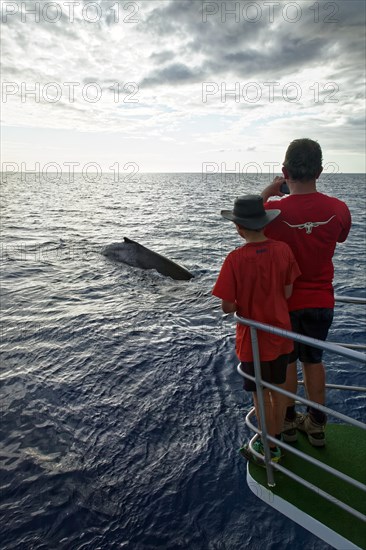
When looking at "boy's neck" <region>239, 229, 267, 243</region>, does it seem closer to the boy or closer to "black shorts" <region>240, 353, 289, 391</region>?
the boy

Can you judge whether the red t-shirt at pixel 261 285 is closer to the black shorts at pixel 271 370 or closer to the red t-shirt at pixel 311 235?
the black shorts at pixel 271 370

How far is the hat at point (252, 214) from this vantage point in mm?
3424

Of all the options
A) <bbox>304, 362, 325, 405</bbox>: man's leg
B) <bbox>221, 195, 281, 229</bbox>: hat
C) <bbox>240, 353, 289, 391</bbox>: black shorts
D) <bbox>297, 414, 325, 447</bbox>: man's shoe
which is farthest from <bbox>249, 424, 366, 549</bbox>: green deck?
<bbox>221, 195, 281, 229</bbox>: hat

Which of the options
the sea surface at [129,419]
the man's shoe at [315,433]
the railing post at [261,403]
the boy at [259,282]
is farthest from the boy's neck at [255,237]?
the sea surface at [129,419]

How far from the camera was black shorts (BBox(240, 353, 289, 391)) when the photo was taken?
371 centimetres

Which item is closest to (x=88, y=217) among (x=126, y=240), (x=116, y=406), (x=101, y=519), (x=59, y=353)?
(x=126, y=240)

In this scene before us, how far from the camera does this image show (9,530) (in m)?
4.23

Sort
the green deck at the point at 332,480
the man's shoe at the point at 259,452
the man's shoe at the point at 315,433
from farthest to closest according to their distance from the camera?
1. the man's shoe at the point at 315,433
2. the man's shoe at the point at 259,452
3. the green deck at the point at 332,480

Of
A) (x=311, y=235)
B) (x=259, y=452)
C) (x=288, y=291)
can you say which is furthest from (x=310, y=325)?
(x=259, y=452)

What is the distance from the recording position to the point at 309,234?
3.69 meters

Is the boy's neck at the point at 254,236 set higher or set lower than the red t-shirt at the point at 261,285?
higher

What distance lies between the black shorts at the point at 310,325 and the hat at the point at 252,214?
102 centimetres

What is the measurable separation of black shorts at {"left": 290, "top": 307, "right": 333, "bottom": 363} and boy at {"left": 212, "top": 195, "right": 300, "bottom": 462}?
27 centimetres

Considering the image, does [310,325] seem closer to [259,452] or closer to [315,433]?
[315,433]
